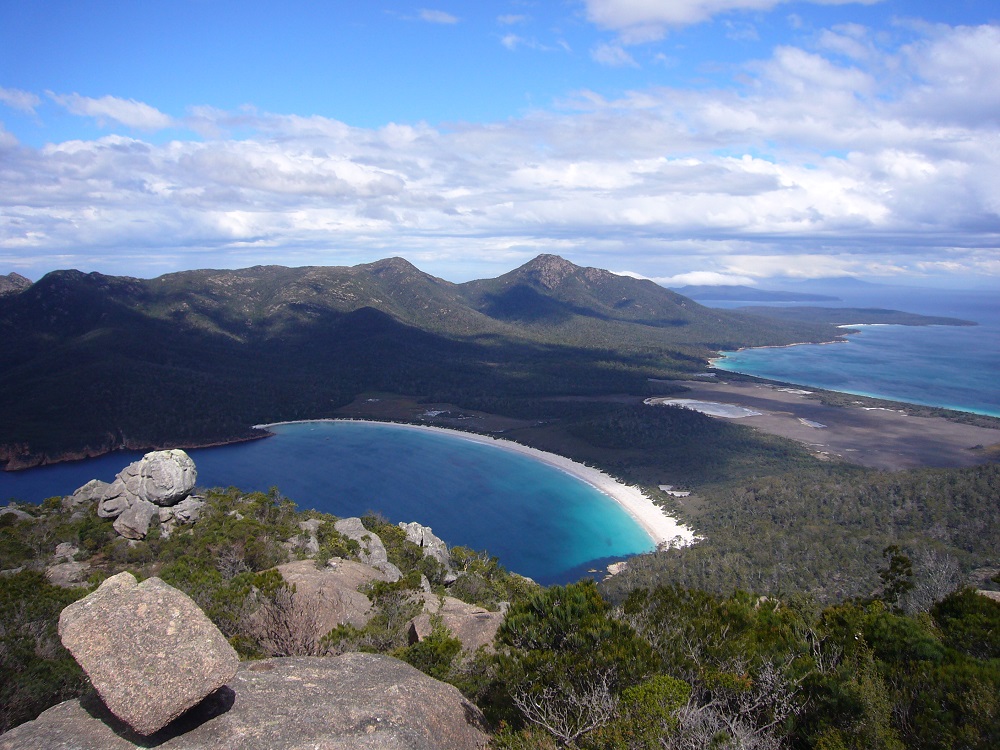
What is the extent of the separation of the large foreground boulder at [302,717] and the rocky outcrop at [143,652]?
0.73 metres

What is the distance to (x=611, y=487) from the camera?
74.9 metres

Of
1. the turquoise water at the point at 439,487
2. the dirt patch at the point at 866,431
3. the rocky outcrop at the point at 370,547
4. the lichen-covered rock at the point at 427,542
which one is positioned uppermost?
the rocky outcrop at the point at 370,547

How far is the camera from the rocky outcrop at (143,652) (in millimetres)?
8547

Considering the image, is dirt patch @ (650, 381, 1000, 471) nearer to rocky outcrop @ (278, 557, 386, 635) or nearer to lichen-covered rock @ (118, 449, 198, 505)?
rocky outcrop @ (278, 557, 386, 635)

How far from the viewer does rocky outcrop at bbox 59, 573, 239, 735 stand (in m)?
8.55

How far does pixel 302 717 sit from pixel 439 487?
67.0 m

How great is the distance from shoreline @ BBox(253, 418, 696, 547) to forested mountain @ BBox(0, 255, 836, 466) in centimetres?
1590

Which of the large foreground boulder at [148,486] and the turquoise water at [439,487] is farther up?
the large foreground boulder at [148,486]

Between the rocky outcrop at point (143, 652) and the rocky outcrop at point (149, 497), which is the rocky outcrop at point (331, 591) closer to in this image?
the rocky outcrop at point (143, 652)

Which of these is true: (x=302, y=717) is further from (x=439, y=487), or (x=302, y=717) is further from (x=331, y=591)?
(x=439, y=487)

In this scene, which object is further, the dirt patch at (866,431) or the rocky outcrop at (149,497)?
the dirt patch at (866,431)

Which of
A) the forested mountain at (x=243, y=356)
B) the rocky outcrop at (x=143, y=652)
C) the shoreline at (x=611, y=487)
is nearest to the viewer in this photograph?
the rocky outcrop at (x=143, y=652)

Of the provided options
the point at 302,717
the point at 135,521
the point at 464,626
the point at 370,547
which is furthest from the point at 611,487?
the point at 302,717

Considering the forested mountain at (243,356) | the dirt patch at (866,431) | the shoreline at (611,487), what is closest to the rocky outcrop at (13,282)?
the forested mountain at (243,356)
